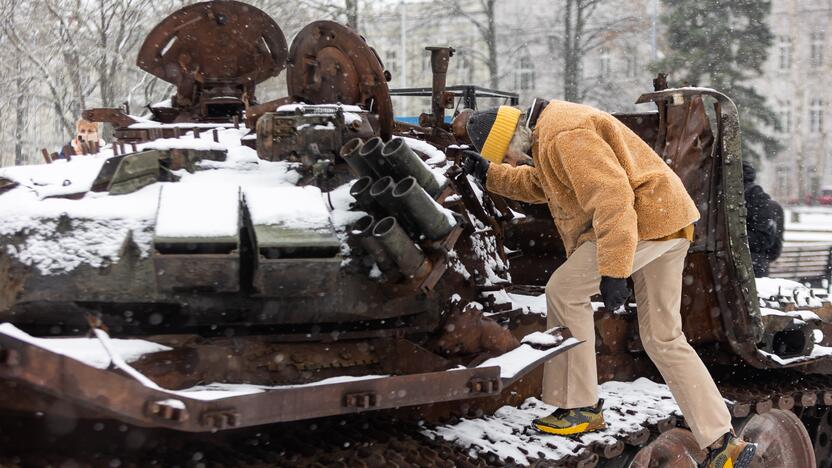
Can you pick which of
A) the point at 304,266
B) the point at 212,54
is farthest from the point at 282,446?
the point at 212,54

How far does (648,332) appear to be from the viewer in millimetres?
4766

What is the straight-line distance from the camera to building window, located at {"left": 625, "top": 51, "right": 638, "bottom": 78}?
86.1ft

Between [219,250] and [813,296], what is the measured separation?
475 centimetres

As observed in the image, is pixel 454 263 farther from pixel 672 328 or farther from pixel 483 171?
pixel 672 328

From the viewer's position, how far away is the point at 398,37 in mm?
27375

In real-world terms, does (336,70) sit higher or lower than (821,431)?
higher

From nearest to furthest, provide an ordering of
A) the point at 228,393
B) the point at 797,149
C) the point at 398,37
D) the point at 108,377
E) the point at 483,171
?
the point at 108,377 → the point at 228,393 → the point at 483,171 → the point at 398,37 → the point at 797,149

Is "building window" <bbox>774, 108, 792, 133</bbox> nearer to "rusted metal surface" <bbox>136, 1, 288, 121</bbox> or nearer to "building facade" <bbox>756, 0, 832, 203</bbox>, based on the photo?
"building facade" <bbox>756, 0, 832, 203</bbox>

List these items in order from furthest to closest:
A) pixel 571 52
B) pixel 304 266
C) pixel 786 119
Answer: pixel 786 119, pixel 571 52, pixel 304 266

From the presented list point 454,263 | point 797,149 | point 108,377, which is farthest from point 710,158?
point 797,149

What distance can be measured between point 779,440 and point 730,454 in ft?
5.29

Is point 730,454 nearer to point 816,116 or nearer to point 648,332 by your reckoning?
point 648,332

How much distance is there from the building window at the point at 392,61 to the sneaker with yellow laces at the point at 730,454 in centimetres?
2457

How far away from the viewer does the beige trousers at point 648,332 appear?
449 centimetres
